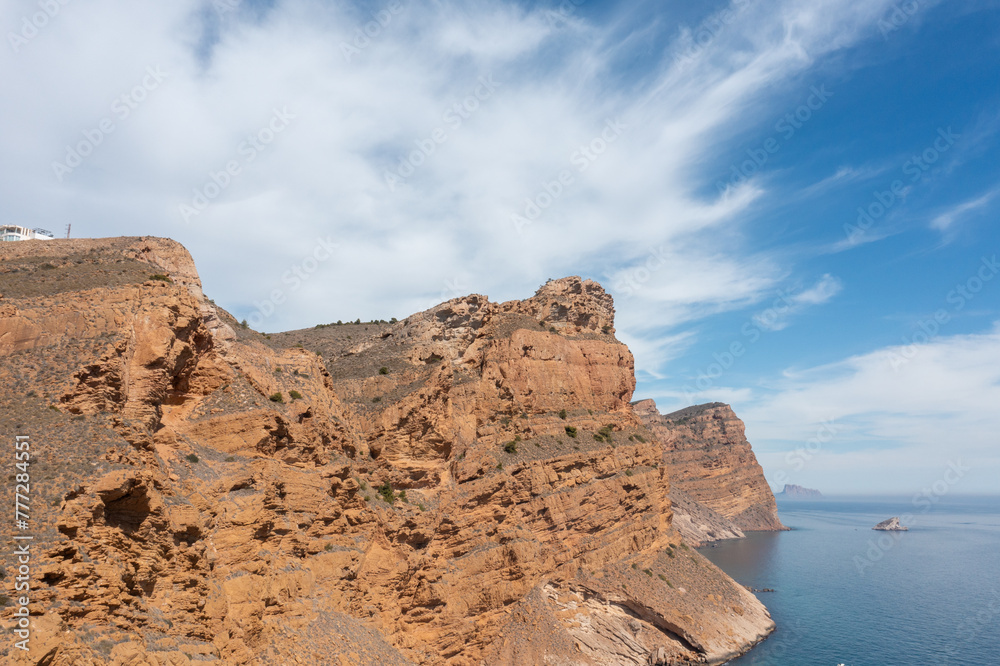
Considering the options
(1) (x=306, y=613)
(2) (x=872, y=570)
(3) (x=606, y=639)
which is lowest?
(2) (x=872, y=570)

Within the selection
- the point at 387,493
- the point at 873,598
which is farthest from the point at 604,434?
the point at 873,598

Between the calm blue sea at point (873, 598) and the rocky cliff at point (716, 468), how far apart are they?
39.2 feet

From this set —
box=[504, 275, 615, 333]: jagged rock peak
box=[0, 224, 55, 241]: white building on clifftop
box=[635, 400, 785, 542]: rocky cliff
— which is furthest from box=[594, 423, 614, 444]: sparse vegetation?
box=[635, 400, 785, 542]: rocky cliff

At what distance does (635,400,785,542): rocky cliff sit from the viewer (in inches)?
4906

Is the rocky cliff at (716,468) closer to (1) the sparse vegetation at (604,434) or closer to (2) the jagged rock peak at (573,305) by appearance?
(2) the jagged rock peak at (573,305)

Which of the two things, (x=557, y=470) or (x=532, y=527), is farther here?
(x=557, y=470)

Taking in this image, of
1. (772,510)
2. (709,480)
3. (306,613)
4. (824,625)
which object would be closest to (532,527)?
(306,613)

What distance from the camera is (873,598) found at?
61.8 m

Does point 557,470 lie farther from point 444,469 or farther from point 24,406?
point 24,406

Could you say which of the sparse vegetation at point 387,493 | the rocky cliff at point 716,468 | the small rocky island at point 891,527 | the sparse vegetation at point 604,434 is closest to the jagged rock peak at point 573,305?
the sparse vegetation at point 604,434

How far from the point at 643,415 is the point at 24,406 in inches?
5230

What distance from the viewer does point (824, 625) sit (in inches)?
2071

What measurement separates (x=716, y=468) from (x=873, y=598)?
6828 cm

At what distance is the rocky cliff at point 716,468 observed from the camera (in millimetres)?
124625
